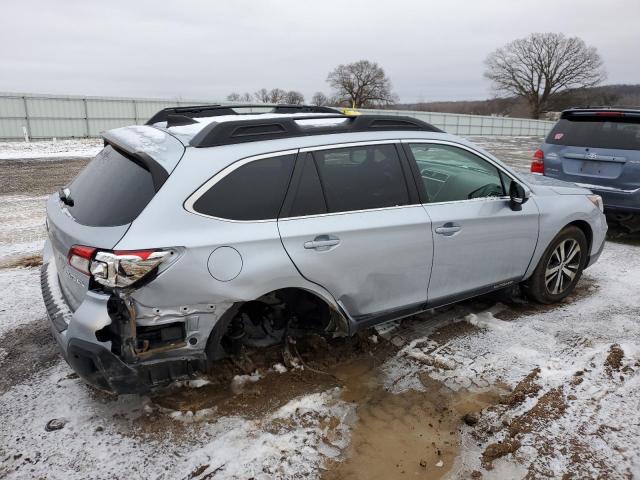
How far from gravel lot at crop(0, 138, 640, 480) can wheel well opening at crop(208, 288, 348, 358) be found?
21 cm

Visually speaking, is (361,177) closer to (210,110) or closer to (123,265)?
(210,110)

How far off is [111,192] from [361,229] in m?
1.52

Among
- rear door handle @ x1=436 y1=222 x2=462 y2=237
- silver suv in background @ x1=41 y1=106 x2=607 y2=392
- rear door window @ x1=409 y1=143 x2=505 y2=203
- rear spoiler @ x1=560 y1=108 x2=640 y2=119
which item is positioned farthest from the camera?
rear spoiler @ x1=560 y1=108 x2=640 y2=119

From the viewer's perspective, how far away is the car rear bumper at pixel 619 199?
20.3 feet

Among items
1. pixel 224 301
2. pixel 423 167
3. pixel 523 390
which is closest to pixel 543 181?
pixel 423 167

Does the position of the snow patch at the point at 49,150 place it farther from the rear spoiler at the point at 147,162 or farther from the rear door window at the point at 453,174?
the rear door window at the point at 453,174

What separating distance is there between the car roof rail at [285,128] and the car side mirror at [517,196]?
0.91 metres

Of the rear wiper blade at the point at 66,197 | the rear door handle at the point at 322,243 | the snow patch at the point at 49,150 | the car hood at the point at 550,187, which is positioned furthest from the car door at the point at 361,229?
the snow patch at the point at 49,150

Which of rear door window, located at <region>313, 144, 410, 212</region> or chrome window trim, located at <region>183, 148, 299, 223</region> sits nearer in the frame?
chrome window trim, located at <region>183, 148, 299, 223</region>

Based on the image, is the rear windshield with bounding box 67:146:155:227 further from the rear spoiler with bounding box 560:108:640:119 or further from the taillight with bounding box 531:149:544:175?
the rear spoiler with bounding box 560:108:640:119

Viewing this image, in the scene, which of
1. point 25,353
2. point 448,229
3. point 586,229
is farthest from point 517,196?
point 25,353

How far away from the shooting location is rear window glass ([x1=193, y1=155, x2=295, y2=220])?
9.04 ft

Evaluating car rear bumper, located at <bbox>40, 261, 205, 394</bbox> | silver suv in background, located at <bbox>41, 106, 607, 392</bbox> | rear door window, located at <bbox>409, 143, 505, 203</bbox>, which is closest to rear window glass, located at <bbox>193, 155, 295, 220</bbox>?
silver suv in background, located at <bbox>41, 106, 607, 392</bbox>

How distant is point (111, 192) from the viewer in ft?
9.39
